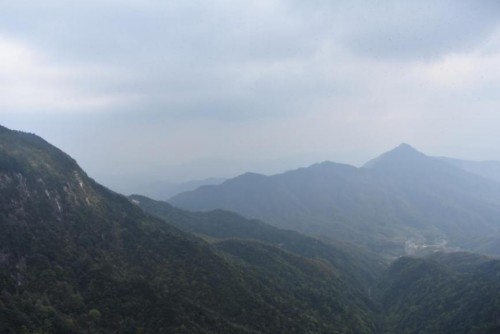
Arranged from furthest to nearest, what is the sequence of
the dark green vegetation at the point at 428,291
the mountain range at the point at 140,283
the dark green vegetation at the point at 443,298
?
the dark green vegetation at the point at 428,291
the dark green vegetation at the point at 443,298
the mountain range at the point at 140,283

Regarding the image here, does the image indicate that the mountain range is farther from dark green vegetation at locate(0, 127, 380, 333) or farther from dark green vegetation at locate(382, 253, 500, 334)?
dark green vegetation at locate(382, 253, 500, 334)

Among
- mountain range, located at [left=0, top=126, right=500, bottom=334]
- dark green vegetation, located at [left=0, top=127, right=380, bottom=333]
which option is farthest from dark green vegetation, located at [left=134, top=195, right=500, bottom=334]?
dark green vegetation, located at [left=0, top=127, right=380, bottom=333]

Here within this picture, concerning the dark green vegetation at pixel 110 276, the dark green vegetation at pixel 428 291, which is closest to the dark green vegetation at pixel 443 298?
the dark green vegetation at pixel 428 291

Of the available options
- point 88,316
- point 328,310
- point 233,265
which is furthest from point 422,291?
point 88,316

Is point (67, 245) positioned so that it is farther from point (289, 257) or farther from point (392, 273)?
point (392, 273)

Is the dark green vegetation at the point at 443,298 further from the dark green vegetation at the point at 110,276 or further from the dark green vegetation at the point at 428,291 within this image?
the dark green vegetation at the point at 110,276
